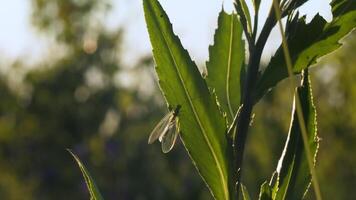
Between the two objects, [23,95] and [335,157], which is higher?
[23,95]

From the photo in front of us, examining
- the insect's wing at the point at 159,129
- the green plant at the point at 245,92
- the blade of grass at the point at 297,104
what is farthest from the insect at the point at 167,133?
the blade of grass at the point at 297,104

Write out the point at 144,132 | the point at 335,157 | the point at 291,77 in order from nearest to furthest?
the point at 291,77, the point at 335,157, the point at 144,132

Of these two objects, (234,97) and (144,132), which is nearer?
(234,97)

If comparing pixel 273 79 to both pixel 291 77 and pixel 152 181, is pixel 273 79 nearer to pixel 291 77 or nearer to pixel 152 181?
pixel 291 77

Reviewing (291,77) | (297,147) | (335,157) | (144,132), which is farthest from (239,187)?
(144,132)

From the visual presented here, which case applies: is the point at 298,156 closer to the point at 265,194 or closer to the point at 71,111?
the point at 265,194

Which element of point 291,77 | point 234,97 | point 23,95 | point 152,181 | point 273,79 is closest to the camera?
point 291,77

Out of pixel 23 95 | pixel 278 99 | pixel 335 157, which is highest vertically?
pixel 23 95

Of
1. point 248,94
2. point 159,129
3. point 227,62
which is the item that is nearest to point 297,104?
point 248,94
